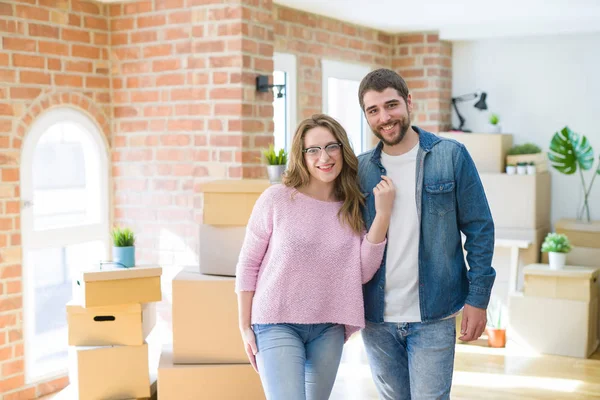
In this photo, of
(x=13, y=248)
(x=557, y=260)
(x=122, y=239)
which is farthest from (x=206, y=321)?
(x=557, y=260)

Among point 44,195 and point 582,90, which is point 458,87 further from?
point 44,195

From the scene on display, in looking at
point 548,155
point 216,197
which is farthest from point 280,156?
point 548,155

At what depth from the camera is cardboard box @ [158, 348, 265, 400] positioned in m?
3.39

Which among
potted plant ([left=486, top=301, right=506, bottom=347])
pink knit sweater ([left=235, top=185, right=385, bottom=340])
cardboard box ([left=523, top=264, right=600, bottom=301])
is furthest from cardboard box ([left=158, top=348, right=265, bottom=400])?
cardboard box ([left=523, top=264, right=600, bottom=301])

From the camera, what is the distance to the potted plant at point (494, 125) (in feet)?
20.4

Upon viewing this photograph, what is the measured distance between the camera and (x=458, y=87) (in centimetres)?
666

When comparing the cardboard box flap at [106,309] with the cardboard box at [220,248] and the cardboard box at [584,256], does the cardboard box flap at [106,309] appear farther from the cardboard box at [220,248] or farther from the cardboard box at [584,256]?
the cardboard box at [584,256]

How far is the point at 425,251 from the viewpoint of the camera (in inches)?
88.6

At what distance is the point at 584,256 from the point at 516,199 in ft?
2.15

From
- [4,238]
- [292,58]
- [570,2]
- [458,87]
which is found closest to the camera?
[4,238]

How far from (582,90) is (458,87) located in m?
1.03

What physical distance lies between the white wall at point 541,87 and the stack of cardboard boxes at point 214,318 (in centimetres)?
367

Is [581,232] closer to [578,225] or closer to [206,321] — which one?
[578,225]

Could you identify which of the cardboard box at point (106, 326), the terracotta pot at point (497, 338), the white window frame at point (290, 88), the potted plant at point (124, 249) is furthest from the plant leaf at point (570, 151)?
the cardboard box at point (106, 326)
